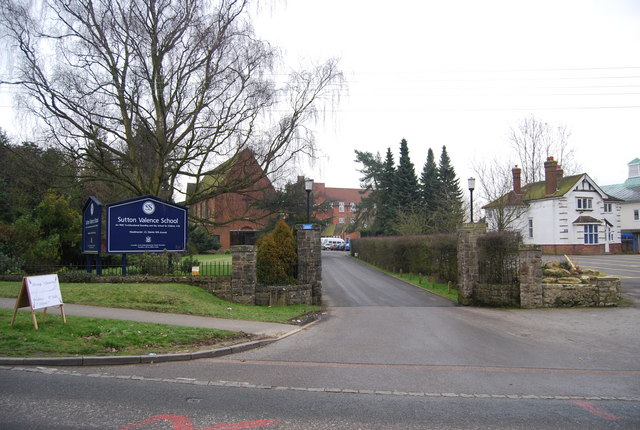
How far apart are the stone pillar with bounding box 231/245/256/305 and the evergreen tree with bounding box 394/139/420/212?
35.3 m

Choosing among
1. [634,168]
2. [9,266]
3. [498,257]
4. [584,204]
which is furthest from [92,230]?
[634,168]

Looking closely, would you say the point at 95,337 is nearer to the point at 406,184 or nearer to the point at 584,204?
the point at 406,184

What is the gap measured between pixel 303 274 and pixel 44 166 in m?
12.5

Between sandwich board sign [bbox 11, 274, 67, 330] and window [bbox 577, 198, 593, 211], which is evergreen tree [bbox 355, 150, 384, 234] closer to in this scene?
window [bbox 577, 198, 593, 211]

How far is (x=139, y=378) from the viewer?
6.55m

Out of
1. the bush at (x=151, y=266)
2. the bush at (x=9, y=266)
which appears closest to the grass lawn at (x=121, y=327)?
the bush at (x=151, y=266)

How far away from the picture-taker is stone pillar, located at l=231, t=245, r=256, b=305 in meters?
14.6

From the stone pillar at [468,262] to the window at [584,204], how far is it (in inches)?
1395

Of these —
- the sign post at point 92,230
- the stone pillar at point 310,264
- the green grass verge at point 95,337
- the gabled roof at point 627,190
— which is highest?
the gabled roof at point 627,190

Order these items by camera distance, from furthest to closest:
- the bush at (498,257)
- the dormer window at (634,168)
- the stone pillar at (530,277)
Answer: the dormer window at (634,168) → the bush at (498,257) → the stone pillar at (530,277)

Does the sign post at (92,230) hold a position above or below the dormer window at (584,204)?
below

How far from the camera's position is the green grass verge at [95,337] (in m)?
7.54

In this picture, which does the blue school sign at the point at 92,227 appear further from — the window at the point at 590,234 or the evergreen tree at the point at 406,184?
the window at the point at 590,234

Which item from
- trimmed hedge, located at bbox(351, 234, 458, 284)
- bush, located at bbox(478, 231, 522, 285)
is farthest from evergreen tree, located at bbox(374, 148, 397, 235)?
bush, located at bbox(478, 231, 522, 285)
